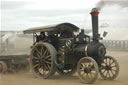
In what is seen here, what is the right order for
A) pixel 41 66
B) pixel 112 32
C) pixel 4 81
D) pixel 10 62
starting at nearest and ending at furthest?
pixel 4 81, pixel 41 66, pixel 10 62, pixel 112 32

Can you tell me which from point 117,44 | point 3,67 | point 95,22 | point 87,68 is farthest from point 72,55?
point 117,44

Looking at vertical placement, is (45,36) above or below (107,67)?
above

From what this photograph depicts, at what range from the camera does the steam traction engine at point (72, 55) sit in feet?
23.3

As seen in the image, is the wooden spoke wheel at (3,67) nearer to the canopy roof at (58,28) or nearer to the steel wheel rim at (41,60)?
the steel wheel rim at (41,60)

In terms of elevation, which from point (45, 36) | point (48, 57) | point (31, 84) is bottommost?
point (31, 84)

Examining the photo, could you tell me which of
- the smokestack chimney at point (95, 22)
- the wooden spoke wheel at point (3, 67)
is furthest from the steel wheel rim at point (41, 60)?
the smokestack chimney at point (95, 22)

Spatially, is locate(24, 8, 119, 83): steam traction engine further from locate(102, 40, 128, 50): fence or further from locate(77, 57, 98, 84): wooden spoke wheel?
locate(102, 40, 128, 50): fence

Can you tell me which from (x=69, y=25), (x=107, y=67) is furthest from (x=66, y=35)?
(x=107, y=67)

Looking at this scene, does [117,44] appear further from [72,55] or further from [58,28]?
[72,55]

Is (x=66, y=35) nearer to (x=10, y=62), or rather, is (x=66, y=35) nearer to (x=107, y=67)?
(x=107, y=67)

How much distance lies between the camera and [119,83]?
7.03 m

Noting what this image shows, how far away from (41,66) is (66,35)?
148cm

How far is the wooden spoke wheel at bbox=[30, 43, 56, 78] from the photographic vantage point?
Result: 7839 mm

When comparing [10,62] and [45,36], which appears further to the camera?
[10,62]
